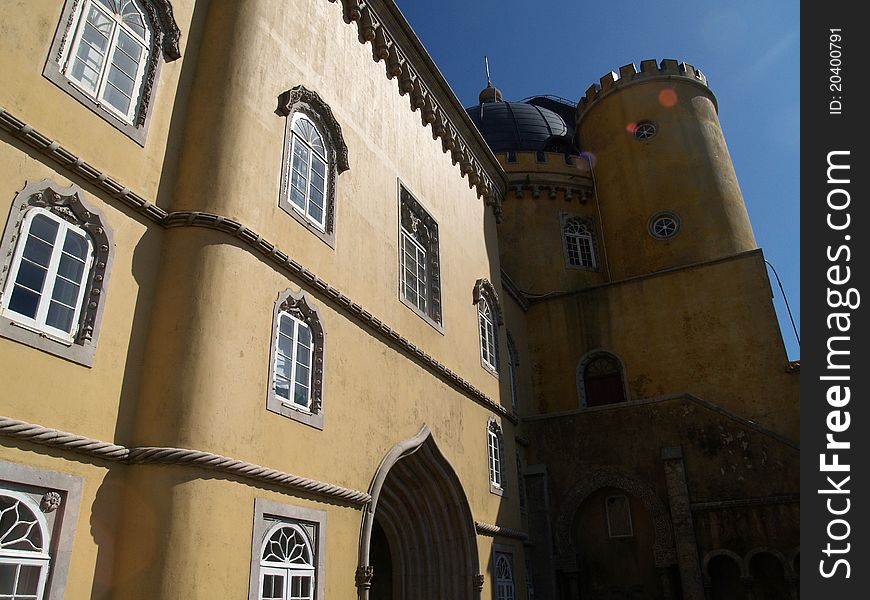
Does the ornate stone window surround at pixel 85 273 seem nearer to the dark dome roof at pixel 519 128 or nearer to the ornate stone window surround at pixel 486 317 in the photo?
the ornate stone window surround at pixel 486 317

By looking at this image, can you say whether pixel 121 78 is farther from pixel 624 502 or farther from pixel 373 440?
pixel 624 502

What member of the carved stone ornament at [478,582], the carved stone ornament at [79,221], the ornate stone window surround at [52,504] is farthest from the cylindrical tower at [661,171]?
the ornate stone window surround at [52,504]

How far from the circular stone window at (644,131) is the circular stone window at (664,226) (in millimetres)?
2904

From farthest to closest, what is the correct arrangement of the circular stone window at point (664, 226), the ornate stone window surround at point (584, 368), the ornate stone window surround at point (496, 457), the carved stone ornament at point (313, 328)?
the circular stone window at point (664, 226)
the ornate stone window surround at point (584, 368)
the ornate stone window surround at point (496, 457)
the carved stone ornament at point (313, 328)

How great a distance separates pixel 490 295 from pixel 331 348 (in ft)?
23.8

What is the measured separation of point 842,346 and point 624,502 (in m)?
9.88

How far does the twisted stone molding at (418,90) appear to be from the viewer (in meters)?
12.0

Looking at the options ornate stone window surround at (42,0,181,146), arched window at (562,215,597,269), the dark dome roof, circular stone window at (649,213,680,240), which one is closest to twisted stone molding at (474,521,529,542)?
ornate stone window surround at (42,0,181,146)

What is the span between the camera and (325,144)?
1020 cm

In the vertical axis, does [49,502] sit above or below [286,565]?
above

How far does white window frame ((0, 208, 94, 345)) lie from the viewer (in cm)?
558

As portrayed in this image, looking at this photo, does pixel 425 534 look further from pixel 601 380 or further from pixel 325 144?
pixel 601 380

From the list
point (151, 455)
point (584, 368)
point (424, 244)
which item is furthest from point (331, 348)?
point (584, 368)

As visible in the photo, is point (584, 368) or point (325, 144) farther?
point (584, 368)
